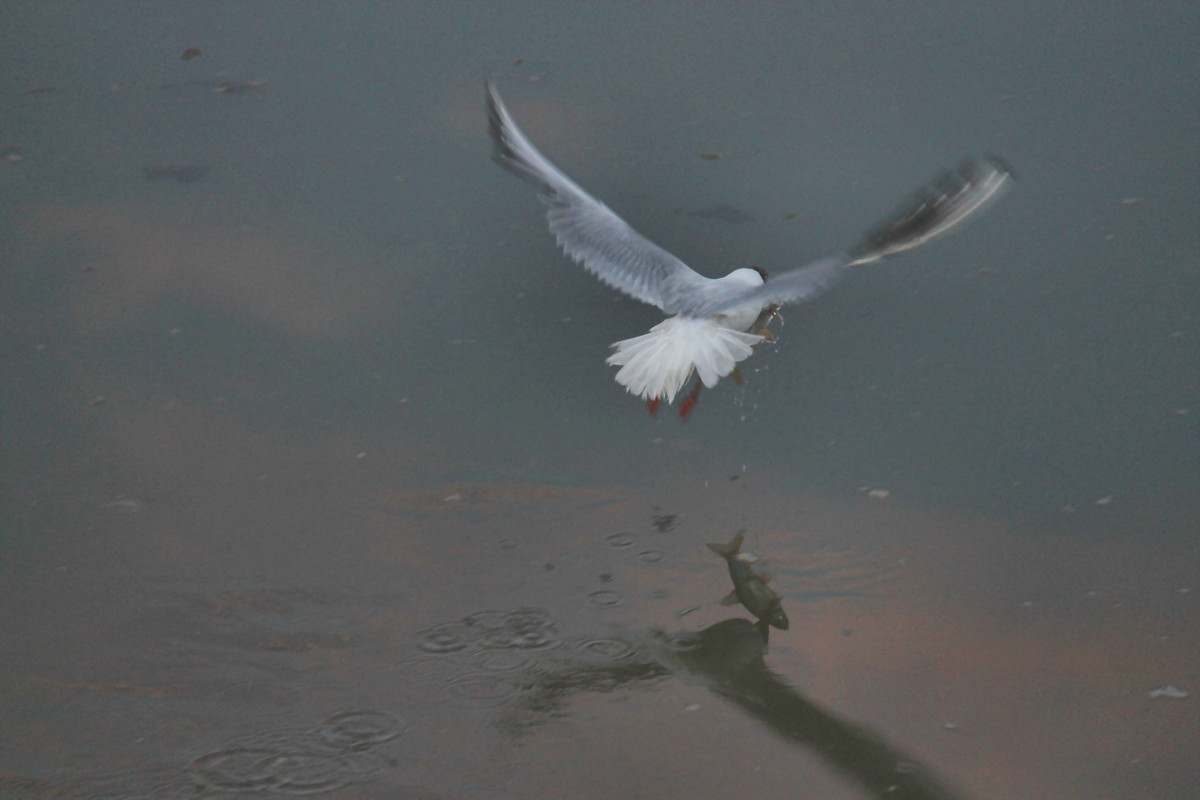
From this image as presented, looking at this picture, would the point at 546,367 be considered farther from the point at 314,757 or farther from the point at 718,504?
the point at 314,757

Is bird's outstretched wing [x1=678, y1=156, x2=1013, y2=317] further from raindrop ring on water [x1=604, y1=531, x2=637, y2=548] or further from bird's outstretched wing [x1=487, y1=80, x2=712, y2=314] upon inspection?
raindrop ring on water [x1=604, y1=531, x2=637, y2=548]

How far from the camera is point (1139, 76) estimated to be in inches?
175

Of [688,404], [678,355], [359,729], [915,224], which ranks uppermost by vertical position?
[915,224]

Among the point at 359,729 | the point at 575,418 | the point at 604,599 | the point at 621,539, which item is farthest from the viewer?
the point at 575,418

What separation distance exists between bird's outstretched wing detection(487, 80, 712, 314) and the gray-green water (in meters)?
0.33

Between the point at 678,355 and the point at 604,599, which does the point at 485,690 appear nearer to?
the point at 604,599

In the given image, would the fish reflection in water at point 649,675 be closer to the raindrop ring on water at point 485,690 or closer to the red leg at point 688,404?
the raindrop ring on water at point 485,690

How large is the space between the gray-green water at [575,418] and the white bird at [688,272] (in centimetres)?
33

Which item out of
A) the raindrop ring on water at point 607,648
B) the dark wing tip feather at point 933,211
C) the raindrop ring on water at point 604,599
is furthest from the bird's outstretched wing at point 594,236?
the raindrop ring on water at point 607,648

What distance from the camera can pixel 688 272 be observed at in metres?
3.42

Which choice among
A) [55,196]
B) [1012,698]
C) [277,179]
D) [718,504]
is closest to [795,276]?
[718,504]

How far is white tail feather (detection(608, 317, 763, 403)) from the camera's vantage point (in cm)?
292

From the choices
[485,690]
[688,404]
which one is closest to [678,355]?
[688,404]

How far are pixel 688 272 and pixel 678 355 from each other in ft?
1.74
